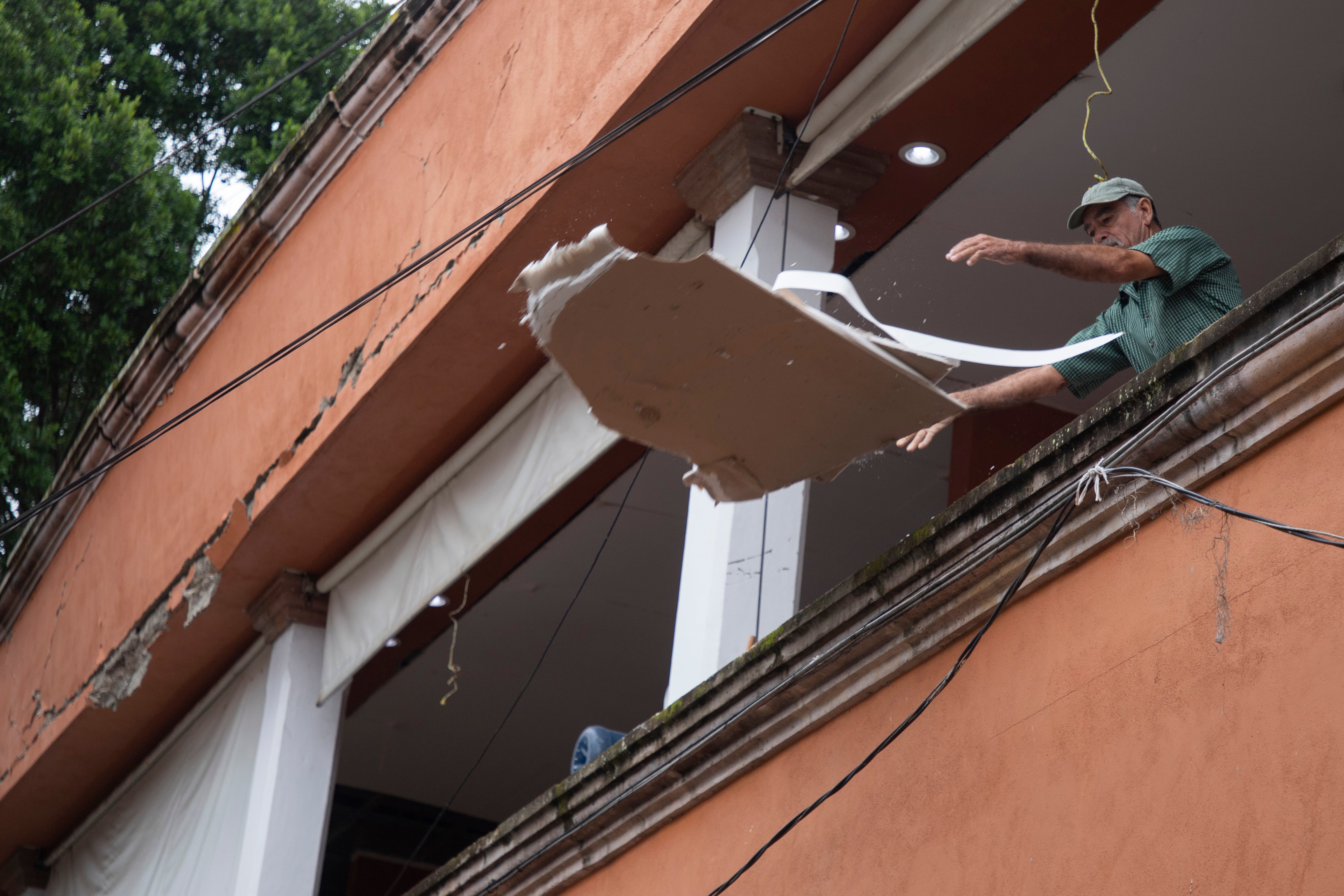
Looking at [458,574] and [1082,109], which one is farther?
[458,574]

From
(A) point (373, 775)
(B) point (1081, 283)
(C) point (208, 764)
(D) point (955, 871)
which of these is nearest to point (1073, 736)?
(D) point (955, 871)

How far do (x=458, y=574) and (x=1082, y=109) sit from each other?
327cm

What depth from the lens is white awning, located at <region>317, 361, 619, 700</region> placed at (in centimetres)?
653

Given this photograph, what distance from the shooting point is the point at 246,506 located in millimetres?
7895

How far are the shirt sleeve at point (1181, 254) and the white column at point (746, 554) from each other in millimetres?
1584

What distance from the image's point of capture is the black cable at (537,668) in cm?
765

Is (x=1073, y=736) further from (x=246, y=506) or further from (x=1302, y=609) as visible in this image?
(x=246, y=506)

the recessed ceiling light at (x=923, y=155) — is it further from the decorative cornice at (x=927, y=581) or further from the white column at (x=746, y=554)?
the decorative cornice at (x=927, y=581)

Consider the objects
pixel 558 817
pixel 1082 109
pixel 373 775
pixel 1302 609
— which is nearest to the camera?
pixel 1302 609

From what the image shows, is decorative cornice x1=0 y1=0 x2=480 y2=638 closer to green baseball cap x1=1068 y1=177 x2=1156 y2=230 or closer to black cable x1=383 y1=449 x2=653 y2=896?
black cable x1=383 y1=449 x2=653 y2=896

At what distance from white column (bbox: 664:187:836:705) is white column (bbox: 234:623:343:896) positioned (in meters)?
3.26

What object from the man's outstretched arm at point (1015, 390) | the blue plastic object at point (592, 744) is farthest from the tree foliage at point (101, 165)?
the man's outstretched arm at point (1015, 390)

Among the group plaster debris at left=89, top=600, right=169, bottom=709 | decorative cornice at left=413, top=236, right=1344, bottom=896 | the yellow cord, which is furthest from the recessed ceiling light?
plaster debris at left=89, top=600, right=169, bottom=709

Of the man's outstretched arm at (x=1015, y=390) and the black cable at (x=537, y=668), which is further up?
the black cable at (x=537, y=668)
